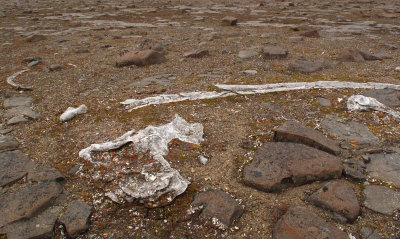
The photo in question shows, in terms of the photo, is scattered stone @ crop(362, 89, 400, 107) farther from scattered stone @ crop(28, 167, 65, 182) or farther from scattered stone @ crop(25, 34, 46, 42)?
scattered stone @ crop(25, 34, 46, 42)

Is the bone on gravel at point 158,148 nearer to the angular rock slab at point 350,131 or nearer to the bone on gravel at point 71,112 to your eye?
the bone on gravel at point 71,112

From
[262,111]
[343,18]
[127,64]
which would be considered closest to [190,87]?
[262,111]

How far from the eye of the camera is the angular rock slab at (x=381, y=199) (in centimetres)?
190

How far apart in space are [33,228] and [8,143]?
127 centimetres

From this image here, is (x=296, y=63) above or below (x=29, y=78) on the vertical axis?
above

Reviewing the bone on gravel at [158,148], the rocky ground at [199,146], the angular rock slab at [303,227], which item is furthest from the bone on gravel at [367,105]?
the angular rock slab at [303,227]

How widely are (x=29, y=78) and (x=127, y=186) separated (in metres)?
3.41

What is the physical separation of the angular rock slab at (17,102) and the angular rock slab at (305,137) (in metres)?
2.94

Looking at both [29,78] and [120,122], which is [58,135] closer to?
[120,122]

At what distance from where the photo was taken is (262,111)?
3195mm

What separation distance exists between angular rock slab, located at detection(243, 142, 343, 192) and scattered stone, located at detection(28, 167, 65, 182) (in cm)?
138

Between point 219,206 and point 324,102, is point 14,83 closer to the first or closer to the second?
point 219,206


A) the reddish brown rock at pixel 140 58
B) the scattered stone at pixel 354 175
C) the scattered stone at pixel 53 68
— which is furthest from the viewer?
the reddish brown rock at pixel 140 58

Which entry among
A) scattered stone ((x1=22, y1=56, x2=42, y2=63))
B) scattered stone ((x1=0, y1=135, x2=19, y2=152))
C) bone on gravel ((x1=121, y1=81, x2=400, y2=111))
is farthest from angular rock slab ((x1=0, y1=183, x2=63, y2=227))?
scattered stone ((x1=22, y1=56, x2=42, y2=63))
